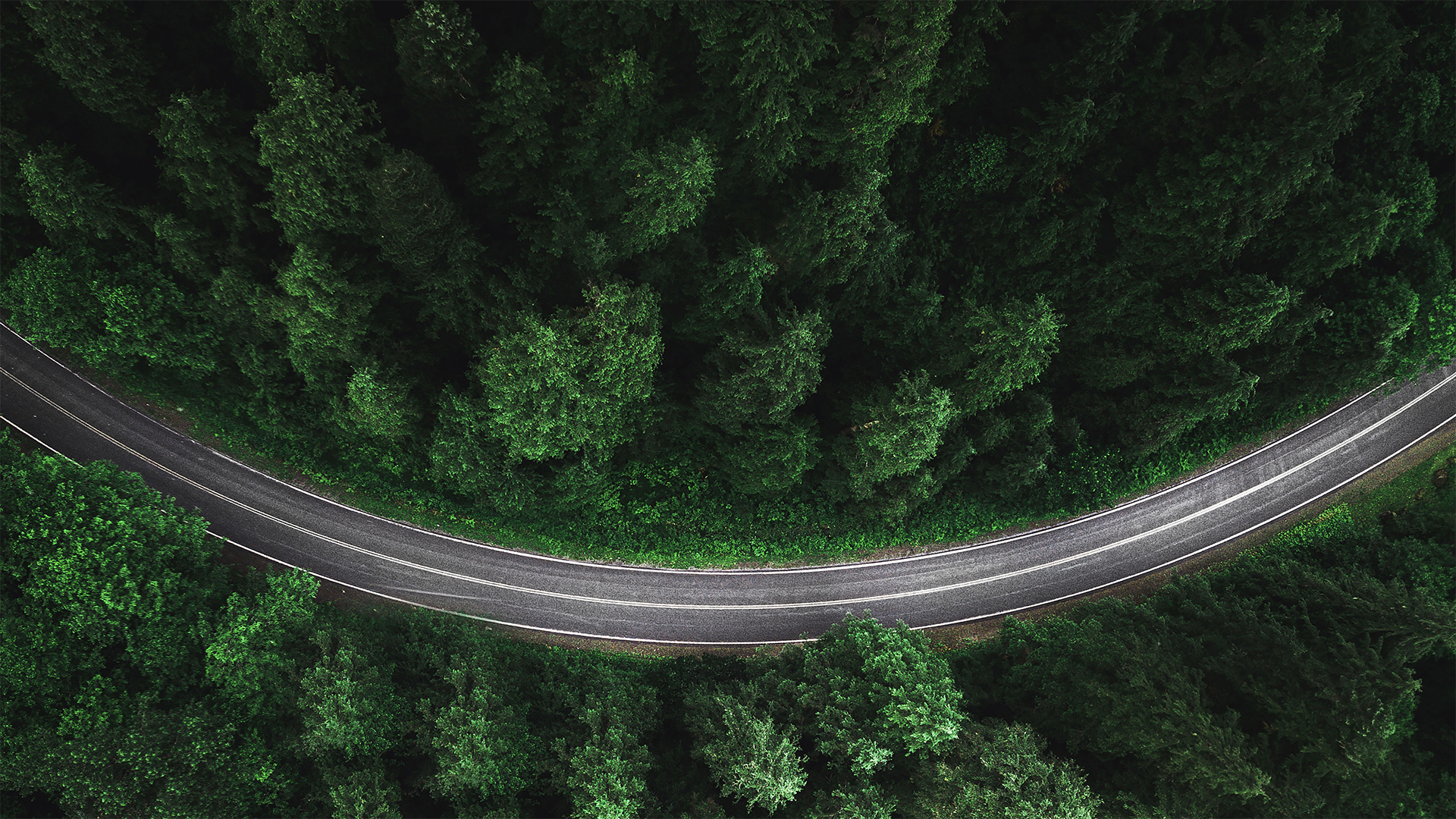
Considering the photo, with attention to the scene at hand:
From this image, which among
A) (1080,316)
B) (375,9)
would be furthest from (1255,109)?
(375,9)

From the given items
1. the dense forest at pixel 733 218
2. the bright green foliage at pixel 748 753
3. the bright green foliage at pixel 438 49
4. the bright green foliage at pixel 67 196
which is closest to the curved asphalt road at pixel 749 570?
the dense forest at pixel 733 218

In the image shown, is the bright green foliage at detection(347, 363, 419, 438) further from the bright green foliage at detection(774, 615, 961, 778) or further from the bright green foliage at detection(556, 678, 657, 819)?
the bright green foliage at detection(774, 615, 961, 778)

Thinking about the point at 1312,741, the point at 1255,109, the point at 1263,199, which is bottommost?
the point at 1312,741

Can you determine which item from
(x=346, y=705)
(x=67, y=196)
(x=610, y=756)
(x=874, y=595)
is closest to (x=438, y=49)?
(x=67, y=196)

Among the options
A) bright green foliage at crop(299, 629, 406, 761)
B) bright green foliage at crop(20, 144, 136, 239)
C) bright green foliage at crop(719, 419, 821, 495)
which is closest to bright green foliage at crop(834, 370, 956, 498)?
bright green foliage at crop(719, 419, 821, 495)

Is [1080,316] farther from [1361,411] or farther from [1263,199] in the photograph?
[1361,411]

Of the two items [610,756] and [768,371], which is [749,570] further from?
[768,371]
